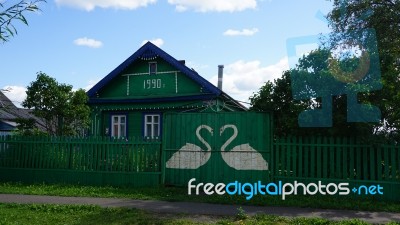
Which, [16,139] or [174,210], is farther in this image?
[16,139]

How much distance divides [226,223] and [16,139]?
921cm

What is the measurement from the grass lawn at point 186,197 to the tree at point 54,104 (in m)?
4.07

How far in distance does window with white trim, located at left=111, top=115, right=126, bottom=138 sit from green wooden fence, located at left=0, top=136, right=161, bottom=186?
23.7 feet

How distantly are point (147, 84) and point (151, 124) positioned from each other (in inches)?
79.4

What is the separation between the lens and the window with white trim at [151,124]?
1995 cm

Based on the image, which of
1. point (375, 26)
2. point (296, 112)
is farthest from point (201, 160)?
point (375, 26)

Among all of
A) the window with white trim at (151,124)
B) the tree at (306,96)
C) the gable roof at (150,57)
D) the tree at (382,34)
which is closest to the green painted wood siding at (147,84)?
the gable roof at (150,57)

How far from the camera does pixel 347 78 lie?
35.4 feet

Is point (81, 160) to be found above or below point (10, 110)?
below

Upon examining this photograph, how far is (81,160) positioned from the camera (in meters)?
13.1

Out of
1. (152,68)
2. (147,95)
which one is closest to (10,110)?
(147,95)

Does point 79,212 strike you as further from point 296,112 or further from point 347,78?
point 347,78

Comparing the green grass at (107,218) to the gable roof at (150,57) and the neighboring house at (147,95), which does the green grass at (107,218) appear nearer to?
the neighboring house at (147,95)

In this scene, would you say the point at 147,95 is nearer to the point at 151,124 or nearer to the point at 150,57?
the point at 151,124
